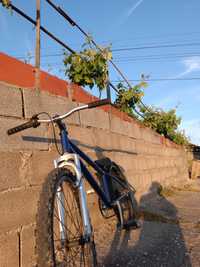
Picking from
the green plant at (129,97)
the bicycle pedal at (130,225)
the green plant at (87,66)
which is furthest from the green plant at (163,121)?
the bicycle pedal at (130,225)

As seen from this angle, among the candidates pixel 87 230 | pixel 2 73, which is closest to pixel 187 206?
pixel 87 230

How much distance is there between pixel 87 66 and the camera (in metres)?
4.46

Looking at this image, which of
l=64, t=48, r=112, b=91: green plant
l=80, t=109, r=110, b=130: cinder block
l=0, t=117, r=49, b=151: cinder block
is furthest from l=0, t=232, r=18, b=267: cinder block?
l=64, t=48, r=112, b=91: green plant

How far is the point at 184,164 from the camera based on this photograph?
958 cm

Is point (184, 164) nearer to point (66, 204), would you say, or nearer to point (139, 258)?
point (139, 258)

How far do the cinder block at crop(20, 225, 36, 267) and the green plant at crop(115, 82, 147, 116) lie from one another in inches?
148

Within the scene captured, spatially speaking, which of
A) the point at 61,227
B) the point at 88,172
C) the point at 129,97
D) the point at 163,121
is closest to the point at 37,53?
the point at 88,172

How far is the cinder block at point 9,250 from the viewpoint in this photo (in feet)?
6.64

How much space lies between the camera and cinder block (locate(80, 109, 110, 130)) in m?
3.41

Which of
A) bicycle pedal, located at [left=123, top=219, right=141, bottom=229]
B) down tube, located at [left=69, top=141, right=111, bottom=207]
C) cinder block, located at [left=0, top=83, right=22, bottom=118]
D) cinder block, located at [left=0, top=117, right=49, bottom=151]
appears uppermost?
cinder block, located at [left=0, top=83, right=22, bottom=118]

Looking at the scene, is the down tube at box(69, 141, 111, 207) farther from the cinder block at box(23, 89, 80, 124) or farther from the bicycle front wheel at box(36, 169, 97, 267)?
the cinder block at box(23, 89, 80, 124)

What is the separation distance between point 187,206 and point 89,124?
8.22ft

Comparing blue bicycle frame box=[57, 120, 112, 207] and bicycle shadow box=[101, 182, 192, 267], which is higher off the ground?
blue bicycle frame box=[57, 120, 112, 207]

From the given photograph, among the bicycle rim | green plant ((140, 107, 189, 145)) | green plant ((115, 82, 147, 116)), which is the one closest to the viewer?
the bicycle rim
